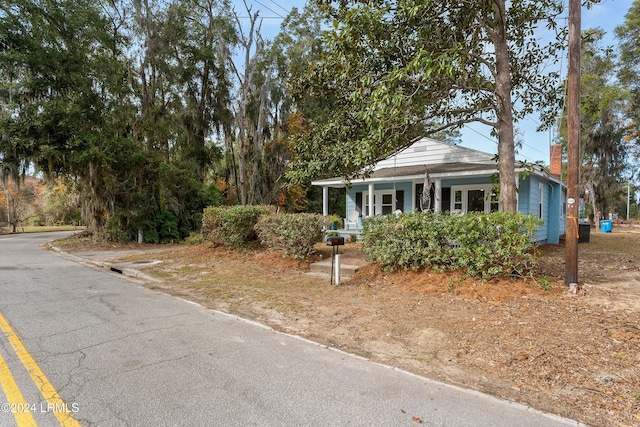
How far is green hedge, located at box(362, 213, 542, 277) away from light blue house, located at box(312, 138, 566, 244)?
5572 millimetres

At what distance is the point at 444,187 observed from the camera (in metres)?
14.5

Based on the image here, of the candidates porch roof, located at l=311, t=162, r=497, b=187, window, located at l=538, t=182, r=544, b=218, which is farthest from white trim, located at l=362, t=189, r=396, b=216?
window, located at l=538, t=182, r=544, b=218

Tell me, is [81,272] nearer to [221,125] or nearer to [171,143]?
[171,143]

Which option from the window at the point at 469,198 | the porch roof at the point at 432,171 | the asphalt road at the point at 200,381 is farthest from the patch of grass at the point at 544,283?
the window at the point at 469,198

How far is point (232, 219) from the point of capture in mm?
11711

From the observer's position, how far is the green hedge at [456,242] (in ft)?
19.4

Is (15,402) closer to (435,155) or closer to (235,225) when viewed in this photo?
(235,225)

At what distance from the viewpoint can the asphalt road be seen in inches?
105

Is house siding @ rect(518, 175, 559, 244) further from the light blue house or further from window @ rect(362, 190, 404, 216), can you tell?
window @ rect(362, 190, 404, 216)

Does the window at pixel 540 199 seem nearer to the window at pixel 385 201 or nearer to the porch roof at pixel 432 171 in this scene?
the porch roof at pixel 432 171

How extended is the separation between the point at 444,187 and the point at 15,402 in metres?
14.3

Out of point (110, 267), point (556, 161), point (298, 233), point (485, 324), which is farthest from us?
point (556, 161)

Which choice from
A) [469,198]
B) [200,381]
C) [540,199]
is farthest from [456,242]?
[540,199]

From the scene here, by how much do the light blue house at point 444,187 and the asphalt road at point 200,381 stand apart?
9.18 m
